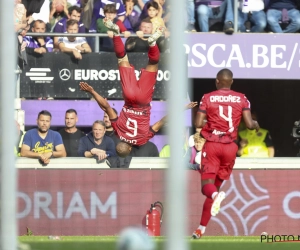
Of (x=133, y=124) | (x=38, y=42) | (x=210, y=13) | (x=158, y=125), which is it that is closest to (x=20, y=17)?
(x=38, y=42)

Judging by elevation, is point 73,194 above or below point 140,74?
below

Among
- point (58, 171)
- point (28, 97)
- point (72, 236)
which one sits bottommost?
point (72, 236)

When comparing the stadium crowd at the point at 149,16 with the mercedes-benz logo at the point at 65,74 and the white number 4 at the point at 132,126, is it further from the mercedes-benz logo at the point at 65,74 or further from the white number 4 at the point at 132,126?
the white number 4 at the point at 132,126

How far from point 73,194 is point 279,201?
115 inches

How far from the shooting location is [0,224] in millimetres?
6383

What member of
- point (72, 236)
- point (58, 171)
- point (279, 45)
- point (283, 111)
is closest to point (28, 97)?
point (58, 171)

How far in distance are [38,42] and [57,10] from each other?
0.64m

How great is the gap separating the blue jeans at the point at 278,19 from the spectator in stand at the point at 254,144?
1.69 m

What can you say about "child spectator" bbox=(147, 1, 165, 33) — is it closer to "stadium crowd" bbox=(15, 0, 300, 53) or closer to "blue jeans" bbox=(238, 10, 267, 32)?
"stadium crowd" bbox=(15, 0, 300, 53)

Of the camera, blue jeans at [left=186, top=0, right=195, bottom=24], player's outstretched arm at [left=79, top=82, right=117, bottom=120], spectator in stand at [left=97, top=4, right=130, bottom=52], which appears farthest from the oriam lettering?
the camera

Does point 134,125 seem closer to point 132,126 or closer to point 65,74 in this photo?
point 132,126

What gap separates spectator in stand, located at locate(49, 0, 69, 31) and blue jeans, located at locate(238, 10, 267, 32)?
108 inches

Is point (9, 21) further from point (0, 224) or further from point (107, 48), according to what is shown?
point (107, 48)

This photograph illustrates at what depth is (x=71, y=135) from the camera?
14242 mm
